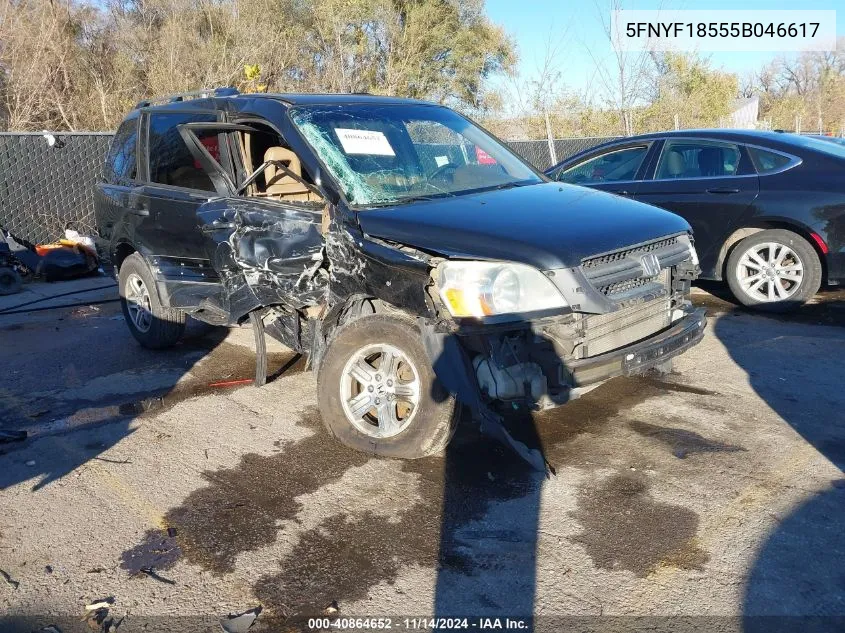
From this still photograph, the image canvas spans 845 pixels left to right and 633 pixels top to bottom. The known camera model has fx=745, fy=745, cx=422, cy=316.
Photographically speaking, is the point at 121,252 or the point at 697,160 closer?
Result: the point at 121,252

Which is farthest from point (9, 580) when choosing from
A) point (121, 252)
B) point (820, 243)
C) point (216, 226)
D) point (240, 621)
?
point (820, 243)

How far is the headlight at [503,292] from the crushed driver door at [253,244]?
1.16 m

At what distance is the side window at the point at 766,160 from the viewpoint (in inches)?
269

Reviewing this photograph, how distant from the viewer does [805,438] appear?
164 inches

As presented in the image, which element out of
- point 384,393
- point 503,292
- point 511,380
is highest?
point 503,292

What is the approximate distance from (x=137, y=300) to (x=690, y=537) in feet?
16.1

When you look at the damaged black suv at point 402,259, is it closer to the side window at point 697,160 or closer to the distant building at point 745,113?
the side window at point 697,160

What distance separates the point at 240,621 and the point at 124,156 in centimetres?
486

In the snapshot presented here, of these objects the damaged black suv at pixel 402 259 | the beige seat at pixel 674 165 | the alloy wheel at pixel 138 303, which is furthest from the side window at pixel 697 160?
the alloy wheel at pixel 138 303

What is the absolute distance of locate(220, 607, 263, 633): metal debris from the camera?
272cm

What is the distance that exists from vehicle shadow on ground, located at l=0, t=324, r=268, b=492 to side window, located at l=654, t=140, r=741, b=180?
4.50 m

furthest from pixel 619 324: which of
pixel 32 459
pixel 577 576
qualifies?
pixel 32 459

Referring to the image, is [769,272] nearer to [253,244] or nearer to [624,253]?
[624,253]

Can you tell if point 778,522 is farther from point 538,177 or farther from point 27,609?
point 27,609
